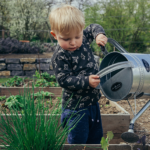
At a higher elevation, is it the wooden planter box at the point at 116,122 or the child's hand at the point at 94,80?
the child's hand at the point at 94,80

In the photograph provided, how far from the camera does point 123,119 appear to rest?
2025 mm

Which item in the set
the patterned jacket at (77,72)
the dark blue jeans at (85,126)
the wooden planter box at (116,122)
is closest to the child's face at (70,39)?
the patterned jacket at (77,72)

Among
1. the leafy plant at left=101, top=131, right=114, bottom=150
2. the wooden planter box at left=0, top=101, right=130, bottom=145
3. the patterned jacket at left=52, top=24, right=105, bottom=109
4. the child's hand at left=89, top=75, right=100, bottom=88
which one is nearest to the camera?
the leafy plant at left=101, top=131, right=114, bottom=150

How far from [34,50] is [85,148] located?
6301 millimetres

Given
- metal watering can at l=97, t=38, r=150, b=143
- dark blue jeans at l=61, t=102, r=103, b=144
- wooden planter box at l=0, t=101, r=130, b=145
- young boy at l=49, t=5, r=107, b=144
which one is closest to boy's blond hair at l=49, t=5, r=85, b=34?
young boy at l=49, t=5, r=107, b=144

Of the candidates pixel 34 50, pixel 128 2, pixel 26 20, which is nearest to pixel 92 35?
pixel 34 50

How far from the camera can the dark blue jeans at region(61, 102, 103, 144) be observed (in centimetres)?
142

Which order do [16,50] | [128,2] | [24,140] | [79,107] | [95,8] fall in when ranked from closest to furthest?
[24,140], [79,107], [16,50], [128,2], [95,8]

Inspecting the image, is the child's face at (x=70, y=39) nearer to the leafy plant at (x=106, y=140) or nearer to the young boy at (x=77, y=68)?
the young boy at (x=77, y=68)

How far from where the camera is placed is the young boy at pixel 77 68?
1.19 metres

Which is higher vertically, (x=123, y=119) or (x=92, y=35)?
(x=92, y=35)

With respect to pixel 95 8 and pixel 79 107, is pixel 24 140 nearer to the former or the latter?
pixel 79 107

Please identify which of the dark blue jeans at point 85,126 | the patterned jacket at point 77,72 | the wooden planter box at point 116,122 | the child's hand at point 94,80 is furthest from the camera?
the wooden planter box at point 116,122

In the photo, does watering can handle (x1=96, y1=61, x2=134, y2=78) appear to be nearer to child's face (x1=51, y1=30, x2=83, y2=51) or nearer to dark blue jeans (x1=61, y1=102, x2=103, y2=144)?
Answer: child's face (x1=51, y1=30, x2=83, y2=51)
